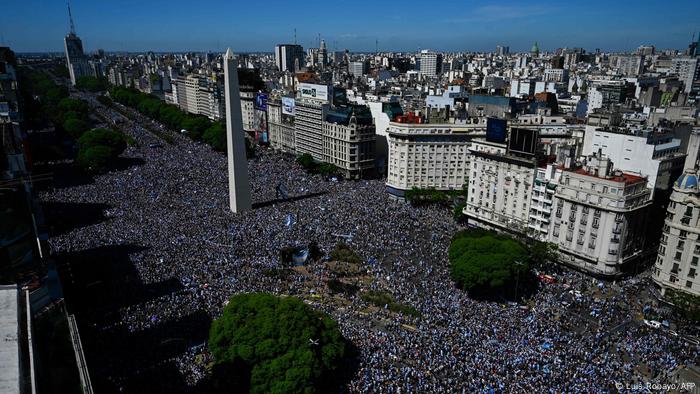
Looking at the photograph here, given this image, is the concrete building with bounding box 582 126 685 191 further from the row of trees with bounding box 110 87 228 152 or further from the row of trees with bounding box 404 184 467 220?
the row of trees with bounding box 110 87 228 152

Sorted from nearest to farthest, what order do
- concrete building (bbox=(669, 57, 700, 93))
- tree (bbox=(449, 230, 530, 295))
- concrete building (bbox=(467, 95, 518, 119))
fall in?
tree (bbox=(449, 230, 530, 295)), concrete building (bbox=(467, 95, 518, 119)), concrete building (bbox=(669, 57, 700, 93))

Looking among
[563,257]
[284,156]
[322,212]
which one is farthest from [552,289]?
[284,156]

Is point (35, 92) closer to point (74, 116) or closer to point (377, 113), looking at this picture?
point (74, 116)

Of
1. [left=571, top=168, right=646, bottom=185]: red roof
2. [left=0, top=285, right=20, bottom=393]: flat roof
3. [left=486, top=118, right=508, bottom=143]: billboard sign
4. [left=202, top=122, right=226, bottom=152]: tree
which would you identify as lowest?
[left=202, top=122, right=226, bottom=152]: tree

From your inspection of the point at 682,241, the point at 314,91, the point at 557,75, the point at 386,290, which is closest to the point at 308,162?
the point at 314,91

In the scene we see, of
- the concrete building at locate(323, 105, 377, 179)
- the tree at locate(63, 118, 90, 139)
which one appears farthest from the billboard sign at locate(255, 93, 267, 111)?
the tree at locate(63, 118, 90, 139)

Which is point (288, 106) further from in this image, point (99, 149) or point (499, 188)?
point (499, 188)
